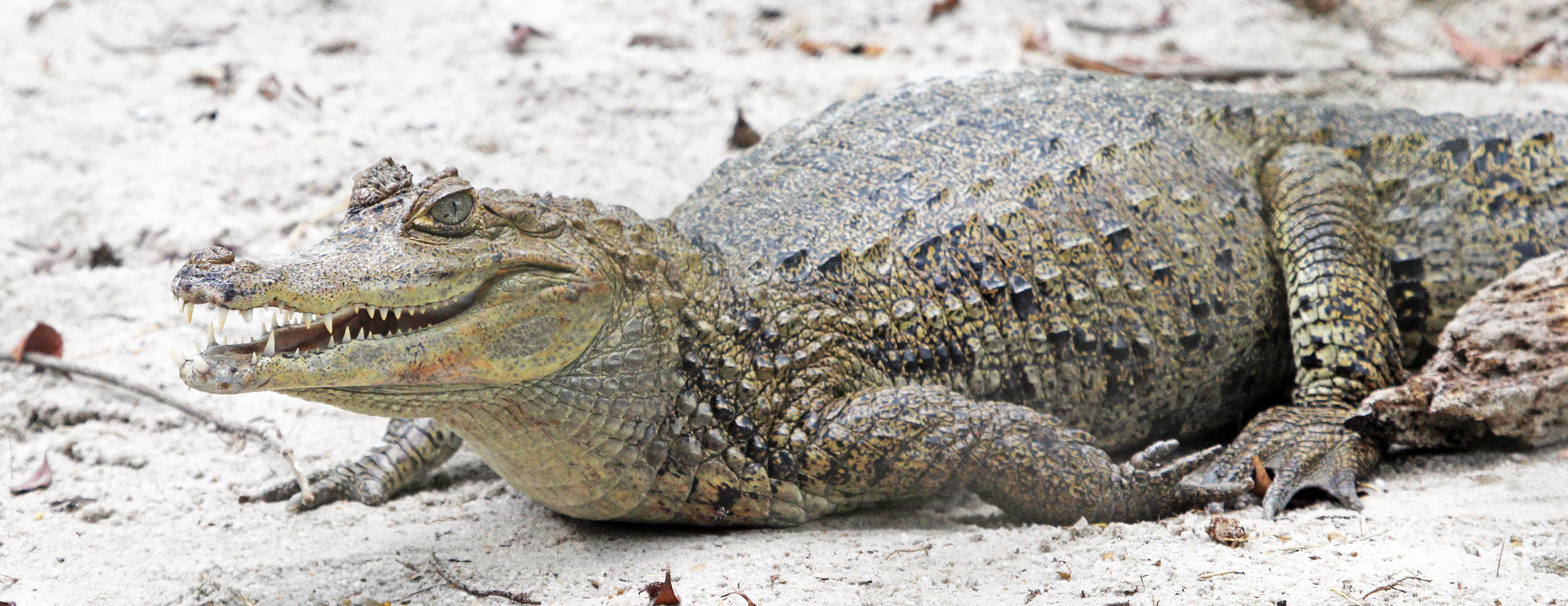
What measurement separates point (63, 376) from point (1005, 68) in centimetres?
537

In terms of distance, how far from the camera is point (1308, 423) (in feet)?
15.1

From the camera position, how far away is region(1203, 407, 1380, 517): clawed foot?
165 inches

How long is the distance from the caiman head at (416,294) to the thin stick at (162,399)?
137cm

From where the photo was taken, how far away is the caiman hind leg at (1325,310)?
457 cm

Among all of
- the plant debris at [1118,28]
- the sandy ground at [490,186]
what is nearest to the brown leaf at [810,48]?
the sandy ground at [490,186]

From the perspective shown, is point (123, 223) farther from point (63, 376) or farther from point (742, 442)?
point (742, 442)

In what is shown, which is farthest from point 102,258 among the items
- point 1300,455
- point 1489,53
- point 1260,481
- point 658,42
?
point 1489,53

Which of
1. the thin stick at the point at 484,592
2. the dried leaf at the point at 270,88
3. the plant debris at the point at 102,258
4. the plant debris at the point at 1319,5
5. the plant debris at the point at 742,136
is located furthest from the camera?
the plant debris at the point at 1319,5

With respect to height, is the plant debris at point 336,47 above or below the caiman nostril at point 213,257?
above

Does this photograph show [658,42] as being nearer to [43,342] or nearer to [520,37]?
[520,37]

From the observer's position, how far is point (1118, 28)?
26.7 feet

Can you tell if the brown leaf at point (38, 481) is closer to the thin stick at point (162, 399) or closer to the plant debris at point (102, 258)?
the thin stick at point (162, 399)

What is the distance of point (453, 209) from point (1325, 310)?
333 centimetres

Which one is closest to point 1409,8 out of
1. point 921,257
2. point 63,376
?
point 921,257
